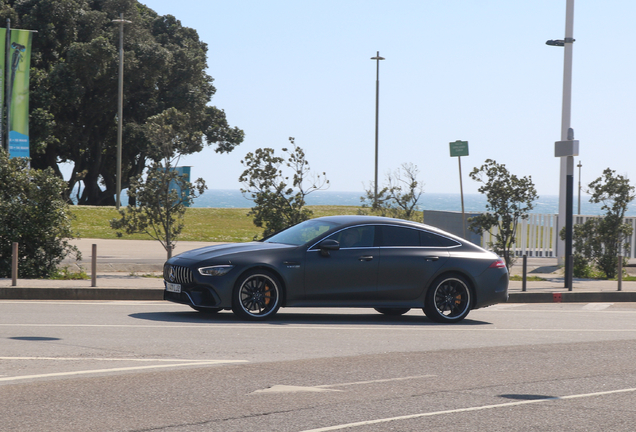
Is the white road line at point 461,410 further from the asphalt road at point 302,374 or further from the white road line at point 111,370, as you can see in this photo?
the white road line at point 111,370

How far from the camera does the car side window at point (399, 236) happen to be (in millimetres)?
12117

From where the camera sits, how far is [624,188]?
69.7ft

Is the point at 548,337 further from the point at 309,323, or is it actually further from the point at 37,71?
the point at 37,71

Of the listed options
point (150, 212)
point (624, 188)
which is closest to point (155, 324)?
point (150, 212)

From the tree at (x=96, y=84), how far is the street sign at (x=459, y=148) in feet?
79.0

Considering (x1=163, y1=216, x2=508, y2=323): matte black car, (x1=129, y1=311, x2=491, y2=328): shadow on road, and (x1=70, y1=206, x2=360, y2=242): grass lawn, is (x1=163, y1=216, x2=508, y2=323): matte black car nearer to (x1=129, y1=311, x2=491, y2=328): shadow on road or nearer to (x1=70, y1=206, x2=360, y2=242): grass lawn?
(x1=129, y1=311, x2=491, y2=328): shadow on road

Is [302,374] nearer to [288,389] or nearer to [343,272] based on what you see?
[288,389]

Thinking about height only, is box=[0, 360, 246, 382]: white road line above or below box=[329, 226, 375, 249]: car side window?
below

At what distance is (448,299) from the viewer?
12.3 meters

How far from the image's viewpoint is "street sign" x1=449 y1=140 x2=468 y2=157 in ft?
63.7

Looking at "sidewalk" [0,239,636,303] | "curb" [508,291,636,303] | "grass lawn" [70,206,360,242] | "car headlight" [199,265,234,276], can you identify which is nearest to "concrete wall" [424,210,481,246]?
"sidewalk" [0,239,636,303]

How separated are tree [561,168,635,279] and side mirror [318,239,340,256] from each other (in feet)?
38.3

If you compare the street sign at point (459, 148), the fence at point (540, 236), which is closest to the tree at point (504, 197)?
the street sign at point (459, 148)

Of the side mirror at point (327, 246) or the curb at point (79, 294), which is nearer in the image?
the side mirror at point (327, 246)
